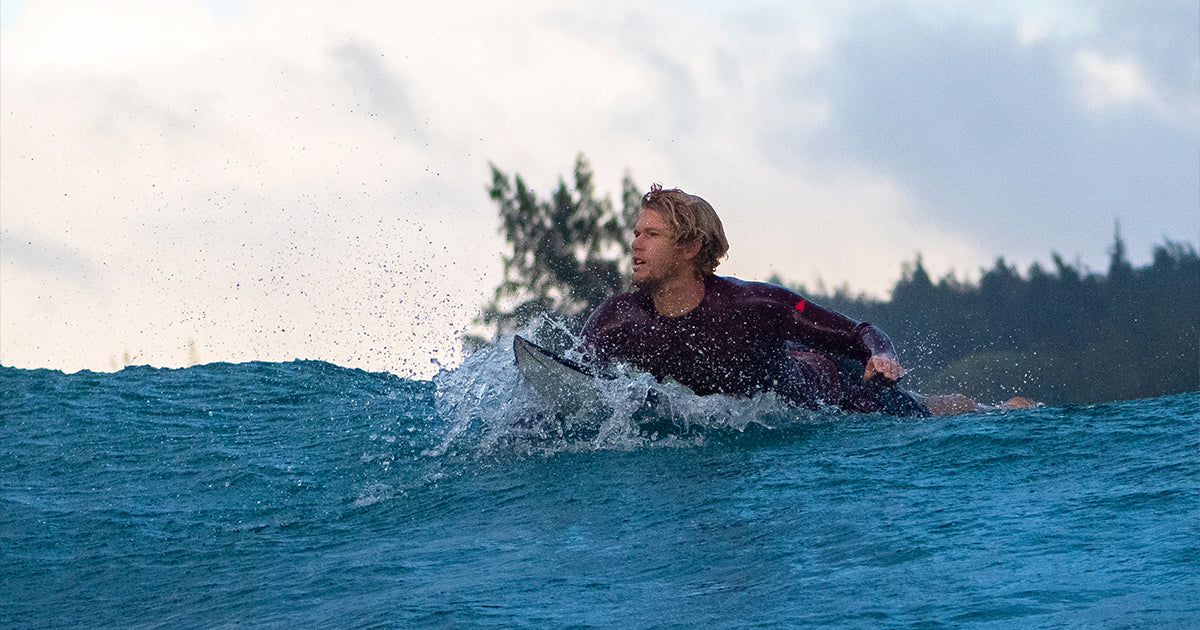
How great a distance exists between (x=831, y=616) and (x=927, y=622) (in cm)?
28

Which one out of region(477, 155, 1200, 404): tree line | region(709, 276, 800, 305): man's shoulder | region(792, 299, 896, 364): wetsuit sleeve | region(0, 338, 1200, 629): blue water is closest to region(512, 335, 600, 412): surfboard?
region(0, 338, 1200, 629): blue water

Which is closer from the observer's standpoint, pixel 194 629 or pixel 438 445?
pixel 194 629

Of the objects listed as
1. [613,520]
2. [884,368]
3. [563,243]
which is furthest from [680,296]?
[563,243]

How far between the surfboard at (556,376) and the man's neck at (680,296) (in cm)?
54

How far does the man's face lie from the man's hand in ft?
3.55

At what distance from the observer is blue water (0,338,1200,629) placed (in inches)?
150

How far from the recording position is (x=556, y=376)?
634cm

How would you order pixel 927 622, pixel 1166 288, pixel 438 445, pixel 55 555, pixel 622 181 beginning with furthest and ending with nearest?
pixel 622 181 < pixel 1166 288 < pixel 438 445 < pixel 55 555 < pixel 927 622

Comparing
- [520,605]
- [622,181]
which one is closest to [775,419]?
[520,605]

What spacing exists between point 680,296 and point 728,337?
34cm

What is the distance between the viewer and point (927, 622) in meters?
3.45

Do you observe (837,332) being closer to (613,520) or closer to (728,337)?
(728,337)

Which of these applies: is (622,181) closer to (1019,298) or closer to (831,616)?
(1019,298)

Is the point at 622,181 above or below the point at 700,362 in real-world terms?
above
